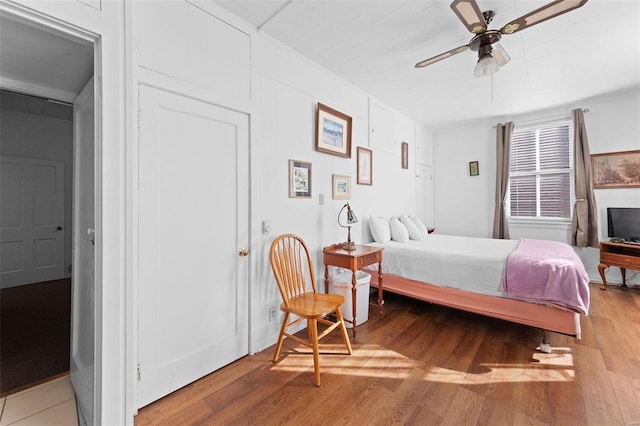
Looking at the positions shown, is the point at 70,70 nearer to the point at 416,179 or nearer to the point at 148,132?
the point at 148,132

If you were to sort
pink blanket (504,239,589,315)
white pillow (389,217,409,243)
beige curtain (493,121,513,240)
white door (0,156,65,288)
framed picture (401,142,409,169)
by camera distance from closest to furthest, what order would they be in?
pink blanket (504,239,589,315) → white pillow (389,217,409,243) → white door (0,156,65,288) → framed picture (401,142,409,169) → beige curtain (493,121,513,240)

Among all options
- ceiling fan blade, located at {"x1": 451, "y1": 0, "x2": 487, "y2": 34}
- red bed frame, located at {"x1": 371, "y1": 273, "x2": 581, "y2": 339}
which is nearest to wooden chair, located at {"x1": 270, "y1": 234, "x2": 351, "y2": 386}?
red bed frame, located at {"x1": 371, "y1": 273, "x2": 581, "y2": 339}

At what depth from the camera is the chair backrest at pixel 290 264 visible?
2299mm

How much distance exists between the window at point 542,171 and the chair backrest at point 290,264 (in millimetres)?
4209

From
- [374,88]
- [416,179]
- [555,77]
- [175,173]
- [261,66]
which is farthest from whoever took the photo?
[416,179]

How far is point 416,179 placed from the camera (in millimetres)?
4996

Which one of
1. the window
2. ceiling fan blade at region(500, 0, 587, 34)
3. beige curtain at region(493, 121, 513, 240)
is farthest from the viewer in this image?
beige curtain at region(493, 121, 513, 240)

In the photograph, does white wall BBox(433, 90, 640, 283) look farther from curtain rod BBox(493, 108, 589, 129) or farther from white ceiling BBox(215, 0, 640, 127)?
white ceiling BBox(215, 0, 640, 127)

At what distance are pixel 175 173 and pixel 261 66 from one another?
3.98ft

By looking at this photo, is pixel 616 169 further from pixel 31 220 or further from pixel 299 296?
pixel 31 220

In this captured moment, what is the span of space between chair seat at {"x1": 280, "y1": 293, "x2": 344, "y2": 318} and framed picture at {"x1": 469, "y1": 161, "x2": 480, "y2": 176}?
4.16 metres

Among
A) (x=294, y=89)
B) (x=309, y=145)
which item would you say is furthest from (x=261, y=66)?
(x=309, y=145)

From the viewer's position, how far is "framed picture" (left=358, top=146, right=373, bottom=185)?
3.55 m

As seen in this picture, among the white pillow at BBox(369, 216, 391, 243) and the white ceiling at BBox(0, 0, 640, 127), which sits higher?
the white ceiling at BBox(0, 0, 640, 127)
